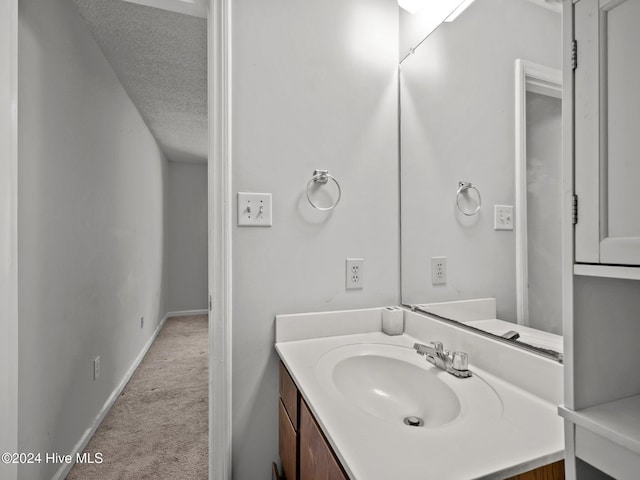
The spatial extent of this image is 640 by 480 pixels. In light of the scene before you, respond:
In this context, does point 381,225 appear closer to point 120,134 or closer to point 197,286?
point 120,134

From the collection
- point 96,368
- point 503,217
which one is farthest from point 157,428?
point 503,217

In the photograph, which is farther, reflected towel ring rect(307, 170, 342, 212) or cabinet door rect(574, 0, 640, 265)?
reflected towel ring rect(307, 170, 342, 212)

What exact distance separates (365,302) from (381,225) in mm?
331

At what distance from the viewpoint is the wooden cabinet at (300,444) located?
2.11 ft

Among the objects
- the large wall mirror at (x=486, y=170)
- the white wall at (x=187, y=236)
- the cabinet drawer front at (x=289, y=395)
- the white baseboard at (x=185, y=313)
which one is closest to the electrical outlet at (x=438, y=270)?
the large wall mirror at (x=486, y=170)

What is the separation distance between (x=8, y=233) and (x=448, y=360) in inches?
56.9

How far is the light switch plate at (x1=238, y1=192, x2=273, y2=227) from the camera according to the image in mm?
1169

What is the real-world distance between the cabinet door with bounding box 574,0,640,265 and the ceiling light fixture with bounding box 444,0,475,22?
70 cm

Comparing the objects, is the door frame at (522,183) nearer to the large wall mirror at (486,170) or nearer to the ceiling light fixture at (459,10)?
the large wall mirror at (486,170)

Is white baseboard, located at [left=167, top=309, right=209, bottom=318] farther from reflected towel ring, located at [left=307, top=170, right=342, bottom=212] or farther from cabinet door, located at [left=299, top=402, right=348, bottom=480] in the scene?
cabinet door, located at [left=299, top=402, right=348, bottom=480]

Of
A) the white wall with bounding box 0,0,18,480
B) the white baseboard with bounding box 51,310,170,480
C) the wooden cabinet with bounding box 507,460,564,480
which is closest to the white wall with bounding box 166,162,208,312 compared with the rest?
the white baseboard with bounding box 51,310,170,480

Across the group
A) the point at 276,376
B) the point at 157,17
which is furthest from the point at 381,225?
the point at 157,17

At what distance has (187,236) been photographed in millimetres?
5004

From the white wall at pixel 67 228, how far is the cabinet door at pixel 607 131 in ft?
5.49
